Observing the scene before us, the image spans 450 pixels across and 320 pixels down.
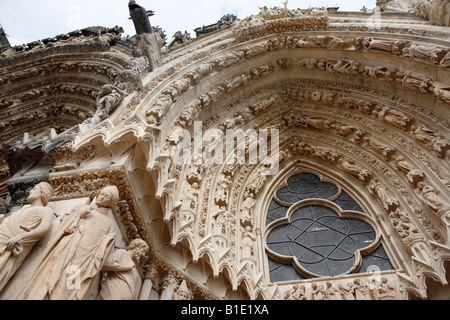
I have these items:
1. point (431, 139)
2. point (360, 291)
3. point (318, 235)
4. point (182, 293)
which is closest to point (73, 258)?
point (182, 293)

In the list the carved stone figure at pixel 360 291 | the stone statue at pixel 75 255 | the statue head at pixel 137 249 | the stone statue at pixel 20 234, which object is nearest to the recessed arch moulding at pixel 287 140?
the carved stone figure at pixel 360 291

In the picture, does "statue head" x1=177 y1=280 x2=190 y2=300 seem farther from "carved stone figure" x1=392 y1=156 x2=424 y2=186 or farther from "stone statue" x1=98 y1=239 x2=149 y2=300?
"carved stone figure" x1=392 y1=156 x2=424 y2=186

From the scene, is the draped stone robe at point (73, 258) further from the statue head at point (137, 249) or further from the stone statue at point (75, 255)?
the statue head at point (137, 249)

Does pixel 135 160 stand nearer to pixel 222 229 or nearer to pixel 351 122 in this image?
pixel 222 229

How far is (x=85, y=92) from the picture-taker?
9.15 m

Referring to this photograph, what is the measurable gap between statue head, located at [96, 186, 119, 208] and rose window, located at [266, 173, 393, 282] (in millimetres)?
2990

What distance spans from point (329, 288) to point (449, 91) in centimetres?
373

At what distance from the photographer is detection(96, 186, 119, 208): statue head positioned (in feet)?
12.4

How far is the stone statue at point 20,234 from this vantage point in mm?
2938

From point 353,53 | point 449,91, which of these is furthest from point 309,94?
point 449,91

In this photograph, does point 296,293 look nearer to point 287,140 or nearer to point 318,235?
point 318,235

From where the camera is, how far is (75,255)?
3115 mm

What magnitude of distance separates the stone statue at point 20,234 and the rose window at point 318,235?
3.58 metres

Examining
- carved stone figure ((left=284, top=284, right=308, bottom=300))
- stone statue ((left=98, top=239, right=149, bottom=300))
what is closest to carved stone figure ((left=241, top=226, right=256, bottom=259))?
carved stone figure ((left=284, top=284, right=308, bottom=300))
